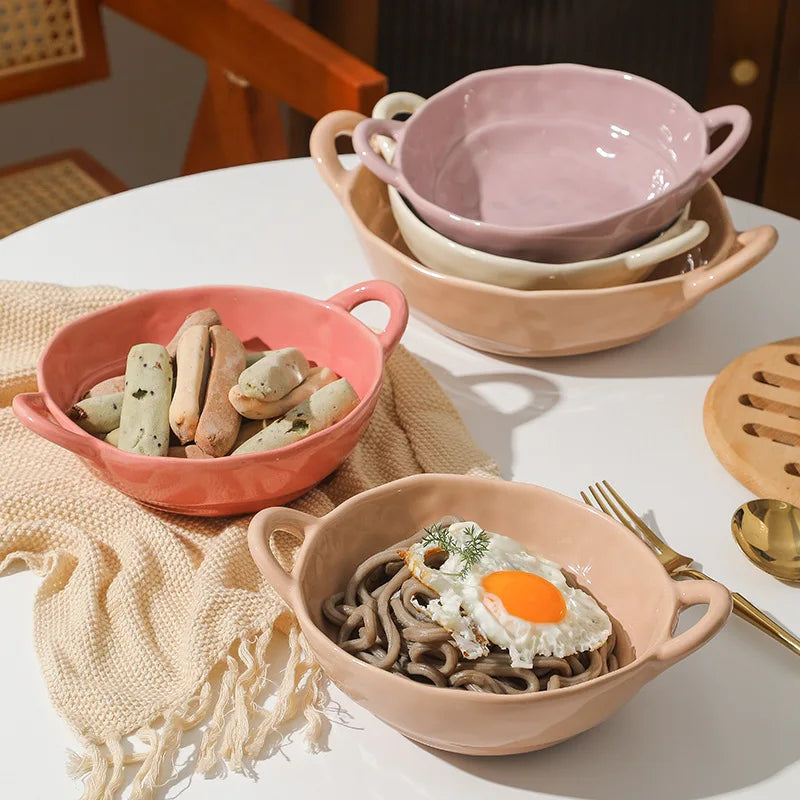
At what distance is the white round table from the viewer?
0.64 metres

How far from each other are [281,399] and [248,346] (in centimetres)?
14

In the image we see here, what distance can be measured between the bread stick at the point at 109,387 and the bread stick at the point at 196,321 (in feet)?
0.15

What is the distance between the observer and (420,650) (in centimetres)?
63

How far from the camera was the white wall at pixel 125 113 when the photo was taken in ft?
7.79

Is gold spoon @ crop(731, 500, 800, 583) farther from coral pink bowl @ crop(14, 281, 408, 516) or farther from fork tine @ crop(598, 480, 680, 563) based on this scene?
coral pink bowl @ crop(14, 281, 408, 516)

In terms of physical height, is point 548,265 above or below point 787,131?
above

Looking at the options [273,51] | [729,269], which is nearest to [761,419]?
[729,269]

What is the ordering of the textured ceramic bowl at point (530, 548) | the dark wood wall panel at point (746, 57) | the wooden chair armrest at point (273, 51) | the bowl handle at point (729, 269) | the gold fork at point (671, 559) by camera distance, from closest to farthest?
the textured ceramic bowl at point (530, 548)
the gold fork at point (671, 559)
the bowl handle at point (729, 269)
the wooden chair armrest at point (273, 51)
the dark wood wall panel at point (746, 57)

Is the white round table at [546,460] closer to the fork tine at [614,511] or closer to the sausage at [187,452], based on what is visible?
the fork tine at [614,511]

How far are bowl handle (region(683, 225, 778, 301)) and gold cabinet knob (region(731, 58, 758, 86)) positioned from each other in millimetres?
1408

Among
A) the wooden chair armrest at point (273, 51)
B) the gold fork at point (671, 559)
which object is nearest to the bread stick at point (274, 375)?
the gold fork at point (671, 559)

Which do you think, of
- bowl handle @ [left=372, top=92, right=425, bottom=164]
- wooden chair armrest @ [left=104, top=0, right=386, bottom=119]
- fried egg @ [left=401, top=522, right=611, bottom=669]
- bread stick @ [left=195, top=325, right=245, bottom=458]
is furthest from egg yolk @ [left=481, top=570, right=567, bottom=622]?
wooden chair armrest @ [left=104, top=0, right=386, bottom=119]

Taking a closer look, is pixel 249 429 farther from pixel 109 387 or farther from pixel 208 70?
pixel 208 70

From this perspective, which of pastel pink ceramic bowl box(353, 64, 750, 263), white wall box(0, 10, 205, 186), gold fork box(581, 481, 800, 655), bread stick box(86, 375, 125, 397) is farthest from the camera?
white wall box(0, 10, 205, 186)
